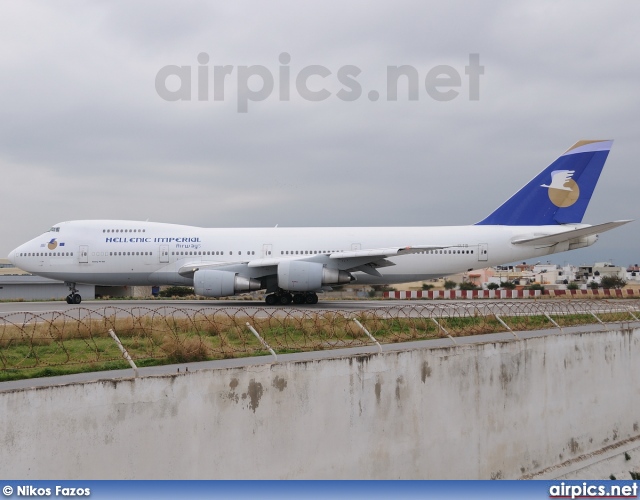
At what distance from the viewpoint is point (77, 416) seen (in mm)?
10164

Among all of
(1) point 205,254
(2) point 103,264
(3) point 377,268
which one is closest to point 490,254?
(3) point 377,268

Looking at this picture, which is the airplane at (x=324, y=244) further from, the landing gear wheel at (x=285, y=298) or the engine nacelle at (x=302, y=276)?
the engine nacelle at (x=302, y=276)

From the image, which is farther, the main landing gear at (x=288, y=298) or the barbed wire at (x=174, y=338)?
the main landing gear at (x=288, y=298)

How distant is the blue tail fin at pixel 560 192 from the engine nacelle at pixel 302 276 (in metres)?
9.92

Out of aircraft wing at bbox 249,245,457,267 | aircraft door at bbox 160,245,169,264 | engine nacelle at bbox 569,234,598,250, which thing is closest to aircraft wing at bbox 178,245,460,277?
aircraft wing at bbox 249,245,457,267

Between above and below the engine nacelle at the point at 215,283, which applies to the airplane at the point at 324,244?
above

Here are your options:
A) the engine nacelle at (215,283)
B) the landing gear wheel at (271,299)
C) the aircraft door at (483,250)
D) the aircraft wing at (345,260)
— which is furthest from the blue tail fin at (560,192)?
the engine nacelle at (215,283)

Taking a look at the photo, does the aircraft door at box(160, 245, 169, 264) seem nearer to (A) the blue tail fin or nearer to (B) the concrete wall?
(A) the blue tail fin

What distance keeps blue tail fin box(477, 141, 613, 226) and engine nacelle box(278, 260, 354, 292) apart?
9.92 m

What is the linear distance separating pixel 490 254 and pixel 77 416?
26768mm

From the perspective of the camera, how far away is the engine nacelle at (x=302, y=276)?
30.5 m

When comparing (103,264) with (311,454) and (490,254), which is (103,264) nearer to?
(490,254)

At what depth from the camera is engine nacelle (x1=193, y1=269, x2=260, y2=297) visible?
100ft

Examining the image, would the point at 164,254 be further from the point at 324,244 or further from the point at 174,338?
the point at 174,338
